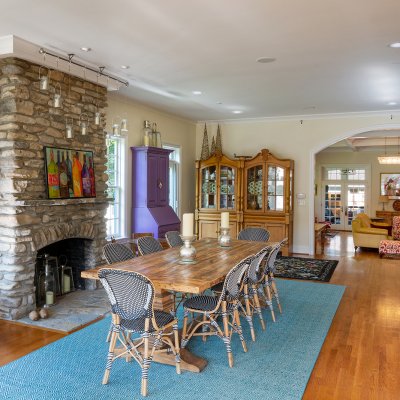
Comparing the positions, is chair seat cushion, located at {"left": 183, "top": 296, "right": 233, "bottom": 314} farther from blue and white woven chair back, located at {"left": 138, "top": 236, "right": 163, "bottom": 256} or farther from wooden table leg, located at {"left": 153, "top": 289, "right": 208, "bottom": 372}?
blue and white woven chair back, located at {"left": 138, "top": 236, "right": 163, "bottom": 256}

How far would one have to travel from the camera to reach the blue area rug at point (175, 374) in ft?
10.2

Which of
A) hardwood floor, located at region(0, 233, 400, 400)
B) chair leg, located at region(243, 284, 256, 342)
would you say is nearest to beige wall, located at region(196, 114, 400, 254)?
hardwood floor, located at region(0, 233, 400, 400)

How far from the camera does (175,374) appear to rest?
3385 millimetres

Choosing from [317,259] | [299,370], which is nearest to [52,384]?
[299,370]

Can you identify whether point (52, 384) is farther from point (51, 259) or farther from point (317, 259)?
point (317, 259)

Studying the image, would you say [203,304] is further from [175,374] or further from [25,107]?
[25,107]

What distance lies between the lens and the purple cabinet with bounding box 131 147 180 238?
7297mm

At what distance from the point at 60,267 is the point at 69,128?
1897 mm

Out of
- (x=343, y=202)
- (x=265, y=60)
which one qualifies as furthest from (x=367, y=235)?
(x=265, y=60)

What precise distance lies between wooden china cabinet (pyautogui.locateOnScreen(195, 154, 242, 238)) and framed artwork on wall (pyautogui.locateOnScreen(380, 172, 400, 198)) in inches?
286

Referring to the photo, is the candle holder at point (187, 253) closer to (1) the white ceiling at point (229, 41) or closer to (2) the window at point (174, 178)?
(1) the white ceiling at point (229, 41)

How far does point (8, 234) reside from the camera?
15.2 ft

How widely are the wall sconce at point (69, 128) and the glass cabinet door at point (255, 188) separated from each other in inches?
179

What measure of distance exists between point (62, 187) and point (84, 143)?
0.76 m
